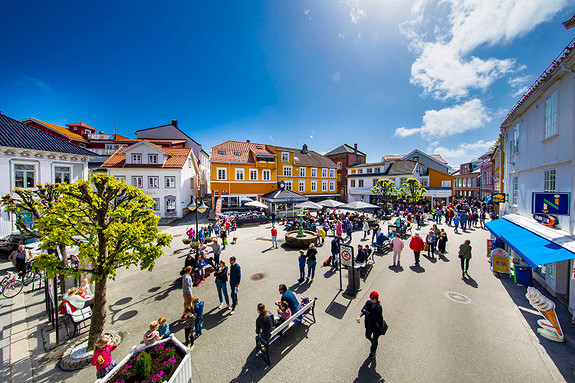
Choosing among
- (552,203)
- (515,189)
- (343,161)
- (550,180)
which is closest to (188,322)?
(552,203)

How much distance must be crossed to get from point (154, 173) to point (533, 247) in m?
32.1

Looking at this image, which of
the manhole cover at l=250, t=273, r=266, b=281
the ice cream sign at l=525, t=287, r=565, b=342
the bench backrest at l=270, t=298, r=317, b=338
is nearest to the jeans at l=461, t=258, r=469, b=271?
the ice cream sign at l=525, t=287, r=565, b=342

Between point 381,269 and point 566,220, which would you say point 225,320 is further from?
point 566,220

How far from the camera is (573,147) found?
680cm

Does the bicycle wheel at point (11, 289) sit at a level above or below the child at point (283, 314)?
below

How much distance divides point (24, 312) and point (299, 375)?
34.2ft

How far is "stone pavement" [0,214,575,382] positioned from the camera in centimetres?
505

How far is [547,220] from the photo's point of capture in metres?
8.21

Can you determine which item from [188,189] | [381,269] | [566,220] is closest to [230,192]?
[188,189]

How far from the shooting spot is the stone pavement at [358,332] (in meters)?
5.05

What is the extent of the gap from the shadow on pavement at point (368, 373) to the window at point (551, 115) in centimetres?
1059

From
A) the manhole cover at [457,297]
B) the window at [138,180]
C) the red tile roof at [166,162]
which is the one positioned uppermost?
the red tile roof at [166,162]

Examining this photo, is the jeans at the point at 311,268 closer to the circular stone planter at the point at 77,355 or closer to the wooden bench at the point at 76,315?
the circular stone planter at the point at 77,355

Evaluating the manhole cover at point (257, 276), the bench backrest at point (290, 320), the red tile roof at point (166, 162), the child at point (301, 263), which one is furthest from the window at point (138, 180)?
the bench backrest at point (290, 320)
